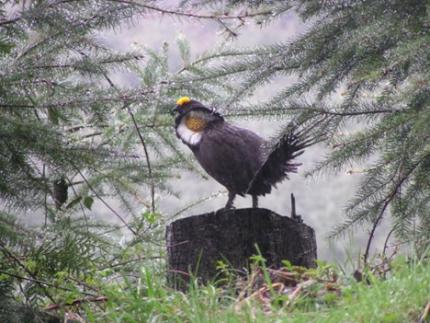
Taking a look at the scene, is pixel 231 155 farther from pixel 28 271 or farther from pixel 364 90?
pixel 28 271

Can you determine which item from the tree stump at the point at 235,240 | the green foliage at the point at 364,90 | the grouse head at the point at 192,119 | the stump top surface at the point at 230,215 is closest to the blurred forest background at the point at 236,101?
the green foliage at the point at 364,90

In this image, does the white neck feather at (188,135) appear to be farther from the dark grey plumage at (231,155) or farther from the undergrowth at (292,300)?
the undergrowth at (292,300)

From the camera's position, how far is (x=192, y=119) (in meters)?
5.24

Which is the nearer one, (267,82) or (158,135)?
(267,82)

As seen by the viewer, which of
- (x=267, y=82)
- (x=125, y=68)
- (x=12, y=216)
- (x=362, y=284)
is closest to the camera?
(x=362, y=284)

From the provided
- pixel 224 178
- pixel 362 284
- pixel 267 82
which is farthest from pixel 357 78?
pixel 224 178

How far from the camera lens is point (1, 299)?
9.92 feet

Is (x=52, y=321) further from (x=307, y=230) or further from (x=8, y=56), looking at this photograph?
(x=8, y=56)

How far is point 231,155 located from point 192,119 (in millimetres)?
410

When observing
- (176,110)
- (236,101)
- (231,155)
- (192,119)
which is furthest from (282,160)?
(176,110)

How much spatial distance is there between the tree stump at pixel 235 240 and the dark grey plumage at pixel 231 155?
93 cm

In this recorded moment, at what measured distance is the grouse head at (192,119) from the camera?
5199 mm

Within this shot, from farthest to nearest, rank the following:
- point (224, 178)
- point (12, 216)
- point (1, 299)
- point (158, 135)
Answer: point (158, 135), point (224, 178), point (12, 216), point (1, 299)

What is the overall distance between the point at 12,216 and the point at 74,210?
53 centimetres
